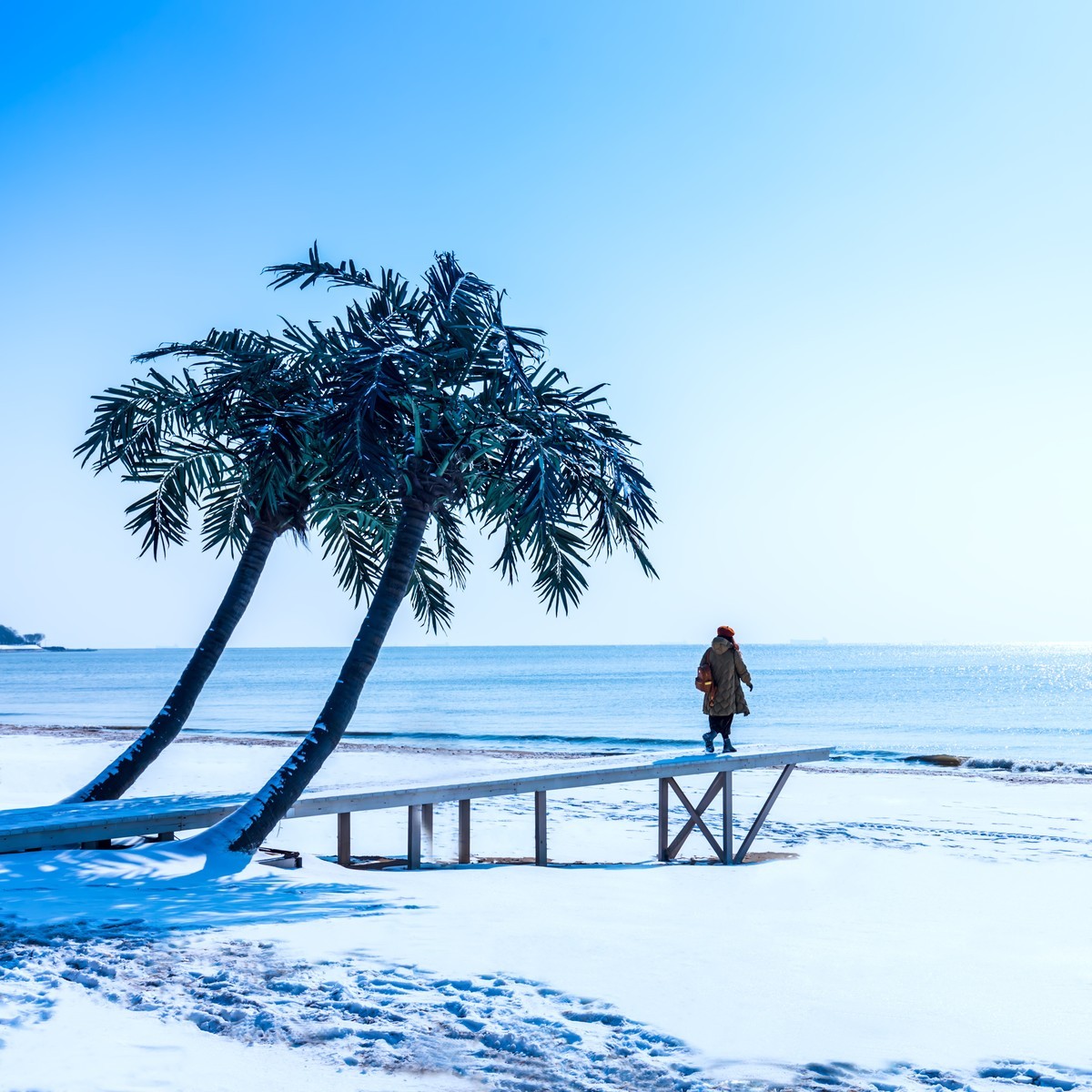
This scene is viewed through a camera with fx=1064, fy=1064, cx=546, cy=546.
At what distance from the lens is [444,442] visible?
26.7ft

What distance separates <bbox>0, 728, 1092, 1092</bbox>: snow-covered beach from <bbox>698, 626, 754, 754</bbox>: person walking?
270 centimetres

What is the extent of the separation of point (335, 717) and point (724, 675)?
217 inches

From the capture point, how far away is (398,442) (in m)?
8.08

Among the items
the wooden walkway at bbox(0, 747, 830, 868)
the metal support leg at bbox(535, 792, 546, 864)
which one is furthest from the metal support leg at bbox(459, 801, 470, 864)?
the metal support leg at bbox(535, 792, 546, 864)

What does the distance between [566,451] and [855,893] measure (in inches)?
190

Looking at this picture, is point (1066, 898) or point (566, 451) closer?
point (566, 451)

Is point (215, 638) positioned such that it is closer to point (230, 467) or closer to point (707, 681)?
point (230, 467)

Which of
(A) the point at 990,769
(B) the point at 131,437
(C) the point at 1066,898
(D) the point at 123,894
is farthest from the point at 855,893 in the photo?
(A) the point at 990,769

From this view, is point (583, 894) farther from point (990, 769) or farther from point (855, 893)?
point (990, 769)

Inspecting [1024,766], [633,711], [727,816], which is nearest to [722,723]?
[727,816]

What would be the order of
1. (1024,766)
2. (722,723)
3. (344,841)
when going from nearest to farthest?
(344,841) < (722,723) < (1024,766)

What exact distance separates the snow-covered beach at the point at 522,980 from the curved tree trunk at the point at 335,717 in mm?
409

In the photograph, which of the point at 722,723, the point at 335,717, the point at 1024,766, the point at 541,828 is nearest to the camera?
the point at 335,717

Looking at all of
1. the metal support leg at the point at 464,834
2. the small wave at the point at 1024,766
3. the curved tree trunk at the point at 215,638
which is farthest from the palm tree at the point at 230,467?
the small wave at the point at 1024,766
